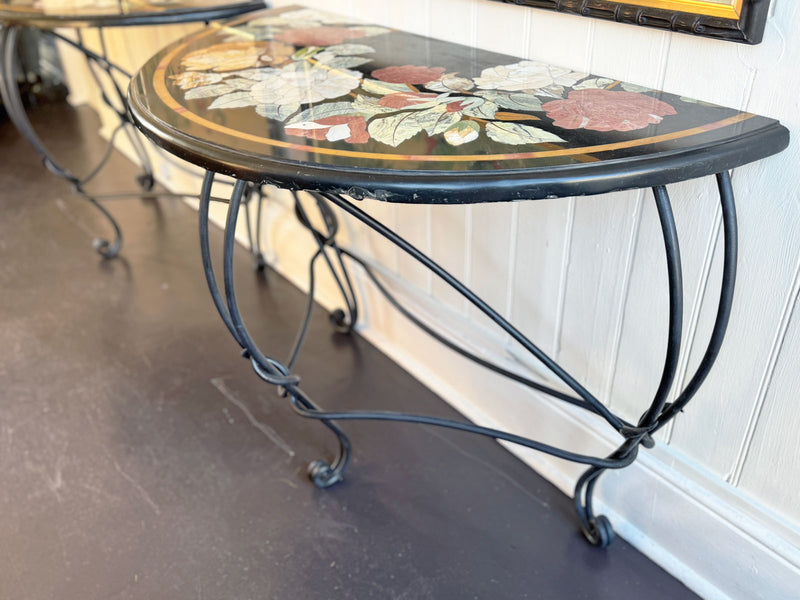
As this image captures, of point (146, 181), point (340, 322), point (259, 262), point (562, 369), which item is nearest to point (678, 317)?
point (562, 369)

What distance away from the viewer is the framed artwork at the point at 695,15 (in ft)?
2.89

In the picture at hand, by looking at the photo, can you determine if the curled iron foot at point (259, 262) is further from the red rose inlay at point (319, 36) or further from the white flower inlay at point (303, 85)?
the white flower inlay at point (303, 85)

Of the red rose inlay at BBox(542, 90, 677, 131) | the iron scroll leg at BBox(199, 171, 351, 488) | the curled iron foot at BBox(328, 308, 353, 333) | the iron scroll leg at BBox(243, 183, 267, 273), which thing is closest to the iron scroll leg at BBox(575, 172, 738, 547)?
the red rose inlay at BBox(542, 90, 677, 131)

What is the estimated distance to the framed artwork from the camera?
880mm

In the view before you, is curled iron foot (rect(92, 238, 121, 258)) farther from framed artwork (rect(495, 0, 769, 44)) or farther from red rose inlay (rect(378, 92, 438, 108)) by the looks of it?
framed artwork (rect(495, 0, 769, 44))

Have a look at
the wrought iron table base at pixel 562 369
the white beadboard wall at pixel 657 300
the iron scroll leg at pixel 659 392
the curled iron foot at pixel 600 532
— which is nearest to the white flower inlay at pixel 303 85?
the wrought iron table base at pixel 562 369

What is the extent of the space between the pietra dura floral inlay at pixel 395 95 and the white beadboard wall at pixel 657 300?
0.09 meters

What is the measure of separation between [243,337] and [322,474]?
1.51 feet

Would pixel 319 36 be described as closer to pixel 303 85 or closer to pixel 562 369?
pixel 303 85

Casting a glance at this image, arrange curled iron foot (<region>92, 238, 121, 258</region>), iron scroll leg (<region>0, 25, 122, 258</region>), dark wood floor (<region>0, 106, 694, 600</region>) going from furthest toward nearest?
1. curled iron foot (<region>92, 238, 121, 258</region>)
2. iron scroll leg (<region>0, 25, 122, 258</region>)
3. dark wood floor (<region>0, 106, 694, 600</region>)

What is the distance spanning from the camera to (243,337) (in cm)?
114

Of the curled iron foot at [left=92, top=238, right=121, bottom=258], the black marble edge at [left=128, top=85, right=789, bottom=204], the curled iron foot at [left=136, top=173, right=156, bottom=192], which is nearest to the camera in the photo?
the black marble edge at [left=128, top=85, right=789, bottom=204]

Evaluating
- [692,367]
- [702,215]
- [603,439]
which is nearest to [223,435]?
[603,439]

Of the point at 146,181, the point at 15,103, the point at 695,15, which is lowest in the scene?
the point at 146,181
